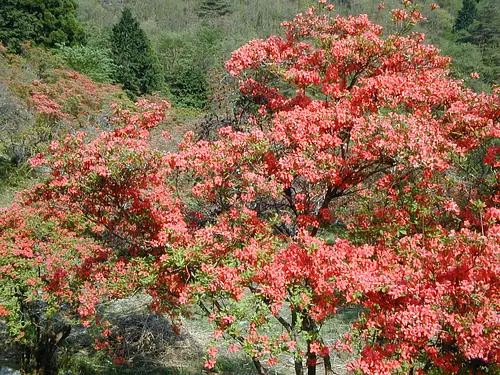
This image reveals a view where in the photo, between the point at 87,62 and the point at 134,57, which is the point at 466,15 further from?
the point at 87,62

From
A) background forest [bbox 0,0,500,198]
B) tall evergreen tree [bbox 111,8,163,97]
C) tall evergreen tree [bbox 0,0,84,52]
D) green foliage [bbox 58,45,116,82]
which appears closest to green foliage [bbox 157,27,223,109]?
background forest [bbox 0,0,500,198]

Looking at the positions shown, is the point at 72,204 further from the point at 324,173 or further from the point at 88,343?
the point at 88,343

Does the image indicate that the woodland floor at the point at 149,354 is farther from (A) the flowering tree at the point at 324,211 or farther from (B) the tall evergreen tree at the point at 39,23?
(B) the tall evergreen tree at the point at 39,23

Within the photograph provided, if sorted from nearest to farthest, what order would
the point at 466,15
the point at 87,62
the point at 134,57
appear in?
1. the point at 87,62
2. the point at 134,57
3. the point at 466,15

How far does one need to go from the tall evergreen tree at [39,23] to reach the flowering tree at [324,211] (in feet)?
90.1

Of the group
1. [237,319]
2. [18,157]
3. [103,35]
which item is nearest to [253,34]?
[103,35]

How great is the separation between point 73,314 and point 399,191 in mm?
5624

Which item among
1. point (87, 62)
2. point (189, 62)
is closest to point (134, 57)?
point (189, 62)

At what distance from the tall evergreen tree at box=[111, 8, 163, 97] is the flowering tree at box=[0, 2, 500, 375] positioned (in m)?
28.6

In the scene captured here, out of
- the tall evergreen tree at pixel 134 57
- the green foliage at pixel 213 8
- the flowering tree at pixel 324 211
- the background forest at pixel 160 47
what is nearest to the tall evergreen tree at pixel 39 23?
the background forest at pixel 160 47

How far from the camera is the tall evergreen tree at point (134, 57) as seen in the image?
33375 mm

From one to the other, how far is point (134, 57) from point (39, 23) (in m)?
6.82

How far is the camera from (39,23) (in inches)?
1206

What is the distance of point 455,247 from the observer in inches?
160
